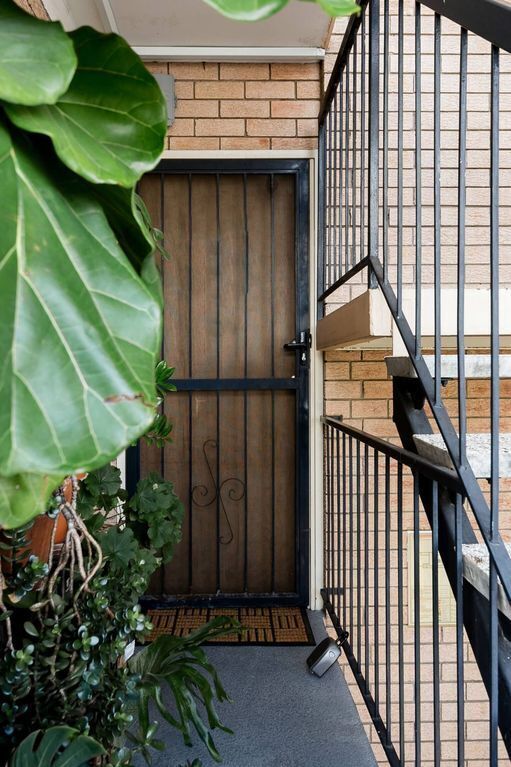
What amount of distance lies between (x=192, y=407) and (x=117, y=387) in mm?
2384

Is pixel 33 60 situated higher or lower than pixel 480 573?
higher

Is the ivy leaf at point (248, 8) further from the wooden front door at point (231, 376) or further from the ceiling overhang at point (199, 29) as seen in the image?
the wooden front door at point (231, 376)

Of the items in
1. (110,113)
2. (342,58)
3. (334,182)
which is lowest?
(110,113)

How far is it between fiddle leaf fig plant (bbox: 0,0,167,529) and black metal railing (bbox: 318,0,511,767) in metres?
0.64

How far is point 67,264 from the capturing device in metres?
0.47

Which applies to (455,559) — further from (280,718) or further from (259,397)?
(259,397)

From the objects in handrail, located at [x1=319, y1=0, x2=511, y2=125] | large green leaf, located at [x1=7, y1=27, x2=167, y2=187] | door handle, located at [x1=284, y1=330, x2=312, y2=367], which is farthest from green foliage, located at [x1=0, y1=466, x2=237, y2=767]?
door handle, located at [x1=284, y1=330, x2=312, y2=367]

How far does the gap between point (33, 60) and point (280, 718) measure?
1895mm

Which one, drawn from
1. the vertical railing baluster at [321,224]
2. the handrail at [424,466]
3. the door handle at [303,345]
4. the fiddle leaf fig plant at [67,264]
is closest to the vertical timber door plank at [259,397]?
the door handle at [303,345]

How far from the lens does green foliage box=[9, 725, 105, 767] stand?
0.94 meters

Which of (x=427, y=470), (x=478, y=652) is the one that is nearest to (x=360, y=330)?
(x=427, y=470)

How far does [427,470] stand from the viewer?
1199 mm

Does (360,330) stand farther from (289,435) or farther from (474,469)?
(289,435)

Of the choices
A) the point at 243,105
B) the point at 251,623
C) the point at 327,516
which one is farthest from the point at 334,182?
the point at 251,623
